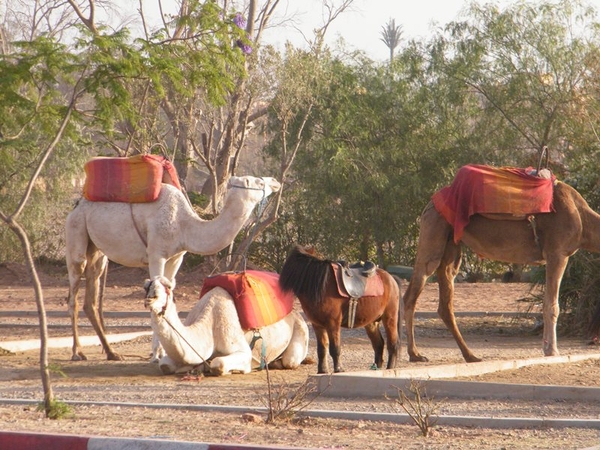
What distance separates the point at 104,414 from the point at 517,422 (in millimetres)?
3093

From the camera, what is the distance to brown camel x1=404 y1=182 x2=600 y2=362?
1284 cm

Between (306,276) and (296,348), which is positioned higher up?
(306,276)

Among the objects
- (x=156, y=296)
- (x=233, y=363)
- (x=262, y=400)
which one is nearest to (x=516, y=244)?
(x=233, y=363)

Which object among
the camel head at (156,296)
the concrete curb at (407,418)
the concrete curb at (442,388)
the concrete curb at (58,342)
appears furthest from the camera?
the concrete curb at (58,342)

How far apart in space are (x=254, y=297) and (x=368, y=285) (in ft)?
4.40

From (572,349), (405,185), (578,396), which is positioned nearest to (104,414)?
(578,396)

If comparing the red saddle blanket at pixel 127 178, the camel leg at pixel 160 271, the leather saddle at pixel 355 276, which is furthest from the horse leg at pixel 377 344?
the red saddle blanket at pixel 127 178

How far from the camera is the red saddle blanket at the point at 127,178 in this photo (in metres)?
13.2

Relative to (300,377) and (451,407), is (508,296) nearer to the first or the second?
(300,377)

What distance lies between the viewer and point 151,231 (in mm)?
13062

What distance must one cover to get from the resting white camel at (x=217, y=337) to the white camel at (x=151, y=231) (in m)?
1.20

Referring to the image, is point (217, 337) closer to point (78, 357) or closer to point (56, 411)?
point (78, 357)

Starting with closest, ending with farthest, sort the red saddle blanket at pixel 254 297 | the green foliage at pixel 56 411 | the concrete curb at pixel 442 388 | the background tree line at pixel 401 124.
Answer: the green foliage at pixel 56 411, the concrete curb at pixel 442 388, the red saddle blanket at pixel 254 297, the background tree line at pixel 401 124

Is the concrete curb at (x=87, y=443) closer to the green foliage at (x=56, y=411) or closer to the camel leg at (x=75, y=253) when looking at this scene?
the green foliage at (x=56, y=411)
